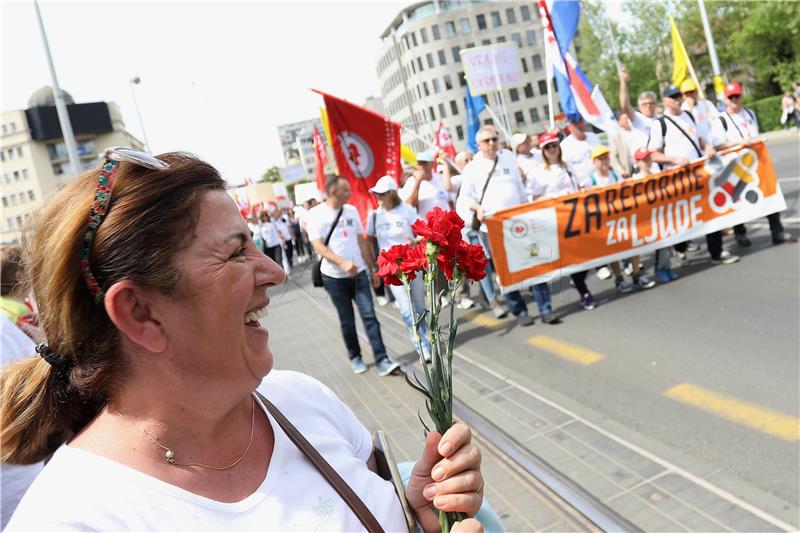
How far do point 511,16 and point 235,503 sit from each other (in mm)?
108411

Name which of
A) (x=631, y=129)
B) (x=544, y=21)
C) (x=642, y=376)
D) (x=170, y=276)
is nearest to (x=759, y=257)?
(x=631, y=129)

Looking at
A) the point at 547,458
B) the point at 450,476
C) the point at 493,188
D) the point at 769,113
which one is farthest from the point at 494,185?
the point at 769,113

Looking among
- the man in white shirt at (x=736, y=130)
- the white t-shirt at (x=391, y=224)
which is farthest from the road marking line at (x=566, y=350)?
the man in white shirt at (x=736, y=130)

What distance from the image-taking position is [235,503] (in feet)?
4.75

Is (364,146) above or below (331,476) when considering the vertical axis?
above

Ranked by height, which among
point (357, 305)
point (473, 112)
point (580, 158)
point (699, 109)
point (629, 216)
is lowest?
point (357, 305)

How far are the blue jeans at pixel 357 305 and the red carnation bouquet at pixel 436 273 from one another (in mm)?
5192

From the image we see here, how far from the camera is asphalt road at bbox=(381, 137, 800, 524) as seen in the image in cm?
392

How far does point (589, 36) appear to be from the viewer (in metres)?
→ 54.6

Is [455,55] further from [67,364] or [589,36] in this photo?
[67,364]

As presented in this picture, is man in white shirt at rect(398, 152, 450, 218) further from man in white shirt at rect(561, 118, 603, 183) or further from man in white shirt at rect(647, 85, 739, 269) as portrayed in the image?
man in white shirt at rect(647, 85, 739, 269)

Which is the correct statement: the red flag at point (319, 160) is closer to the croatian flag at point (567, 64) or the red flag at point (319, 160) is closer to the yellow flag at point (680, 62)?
the croatian flag at point (567, 64)

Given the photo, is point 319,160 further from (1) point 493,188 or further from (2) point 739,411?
(2) point 739,411

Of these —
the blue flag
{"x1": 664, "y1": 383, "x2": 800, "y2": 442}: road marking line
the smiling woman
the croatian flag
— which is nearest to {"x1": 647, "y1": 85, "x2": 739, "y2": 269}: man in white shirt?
the croatian flag
